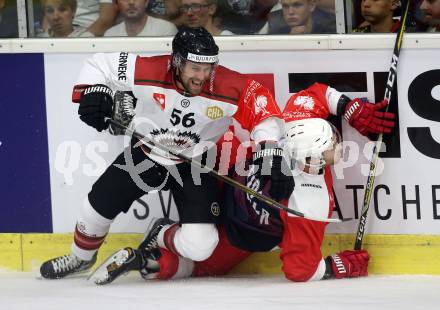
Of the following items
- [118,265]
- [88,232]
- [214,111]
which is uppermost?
[214,111]

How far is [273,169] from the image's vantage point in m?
4.45

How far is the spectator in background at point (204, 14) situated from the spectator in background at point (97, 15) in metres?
0.30

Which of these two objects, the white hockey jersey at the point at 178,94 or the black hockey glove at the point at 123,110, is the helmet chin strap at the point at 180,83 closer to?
the white hockey jersey at the point at 178,94

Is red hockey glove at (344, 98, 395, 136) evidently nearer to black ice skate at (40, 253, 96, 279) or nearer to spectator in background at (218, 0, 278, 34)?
spectator in background at (218, 0, 278, 34)

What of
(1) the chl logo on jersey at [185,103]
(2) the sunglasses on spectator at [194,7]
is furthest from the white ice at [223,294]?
(2) the sunglasses on spectator at [194,7]

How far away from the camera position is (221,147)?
489 centimetres

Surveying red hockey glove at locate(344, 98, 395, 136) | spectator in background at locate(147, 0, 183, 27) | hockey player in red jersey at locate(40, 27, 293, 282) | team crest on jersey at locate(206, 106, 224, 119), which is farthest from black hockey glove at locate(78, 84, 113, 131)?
red hockey glove at locate(344, 98, 395, 136)

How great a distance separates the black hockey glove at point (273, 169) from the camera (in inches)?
175

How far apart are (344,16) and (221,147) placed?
0.75 metres

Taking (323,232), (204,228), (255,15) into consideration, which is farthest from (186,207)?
(255,15)

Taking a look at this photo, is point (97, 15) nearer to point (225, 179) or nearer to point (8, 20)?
point (8, 20)

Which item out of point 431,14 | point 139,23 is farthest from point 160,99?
point 431,14

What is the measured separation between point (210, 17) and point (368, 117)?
798 millimetres

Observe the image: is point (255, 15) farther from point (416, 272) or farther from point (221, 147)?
point (416, 272)
